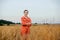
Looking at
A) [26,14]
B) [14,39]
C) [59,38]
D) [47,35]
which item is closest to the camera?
[26,14]

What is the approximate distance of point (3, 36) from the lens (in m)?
4.19

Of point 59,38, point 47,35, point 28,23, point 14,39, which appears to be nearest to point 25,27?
point 28,23

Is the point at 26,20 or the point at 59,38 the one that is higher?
the point at 26,20

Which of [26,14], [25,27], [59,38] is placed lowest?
[59,38]

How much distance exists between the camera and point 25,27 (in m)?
3.77

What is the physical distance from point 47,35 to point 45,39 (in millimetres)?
144

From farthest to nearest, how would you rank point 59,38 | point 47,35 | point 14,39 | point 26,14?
point 59,38 < point 47,35 < point 14,39 < point 26,14

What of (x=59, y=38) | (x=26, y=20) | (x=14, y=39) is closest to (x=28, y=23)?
(x=26, y=20)

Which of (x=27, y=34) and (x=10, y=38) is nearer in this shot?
(x=27, y=34)

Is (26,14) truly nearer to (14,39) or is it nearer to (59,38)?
(14,39)

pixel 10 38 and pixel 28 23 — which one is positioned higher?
pixel 28 23

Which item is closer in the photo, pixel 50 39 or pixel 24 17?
pixel 24 17

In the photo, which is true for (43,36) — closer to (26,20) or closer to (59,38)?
(59,38)

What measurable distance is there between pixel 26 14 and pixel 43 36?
94 cm
